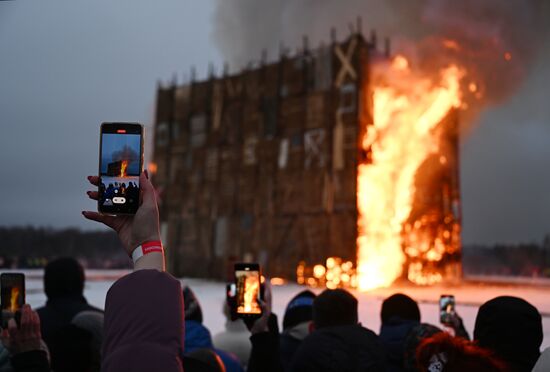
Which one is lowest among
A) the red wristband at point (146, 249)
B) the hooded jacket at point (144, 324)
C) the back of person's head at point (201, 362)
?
the back of person's head at point (201, 362)

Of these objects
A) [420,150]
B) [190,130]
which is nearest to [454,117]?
[420,150]

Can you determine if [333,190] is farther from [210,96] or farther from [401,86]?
[210,96]

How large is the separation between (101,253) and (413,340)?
183ft

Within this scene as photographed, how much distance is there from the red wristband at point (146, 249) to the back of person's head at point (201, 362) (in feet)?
3.55

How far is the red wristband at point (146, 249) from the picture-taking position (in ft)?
4.64

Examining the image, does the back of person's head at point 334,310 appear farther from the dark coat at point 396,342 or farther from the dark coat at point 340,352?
the dark coat at point 396,342

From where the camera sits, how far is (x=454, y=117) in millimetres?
26250

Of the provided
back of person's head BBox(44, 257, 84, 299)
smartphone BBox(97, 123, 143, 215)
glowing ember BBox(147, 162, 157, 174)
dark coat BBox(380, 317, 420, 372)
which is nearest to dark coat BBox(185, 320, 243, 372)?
back of person's head BBox(44, 257, 84, 299)

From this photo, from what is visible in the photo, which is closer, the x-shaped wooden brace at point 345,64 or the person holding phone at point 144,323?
the person holding phone at point 144,323

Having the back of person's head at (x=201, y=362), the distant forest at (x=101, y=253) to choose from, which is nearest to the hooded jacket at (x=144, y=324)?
the back of person's head at (x=201, y=362)

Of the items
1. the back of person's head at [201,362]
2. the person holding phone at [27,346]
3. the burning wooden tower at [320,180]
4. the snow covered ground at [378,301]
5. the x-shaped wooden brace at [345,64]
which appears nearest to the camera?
the person holding phone at [27,346]

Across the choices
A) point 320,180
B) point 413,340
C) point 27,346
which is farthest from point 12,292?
point 320,180

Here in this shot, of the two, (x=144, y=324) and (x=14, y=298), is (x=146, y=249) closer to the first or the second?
(x=144, y=324)

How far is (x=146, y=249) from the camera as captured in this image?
1.42m
